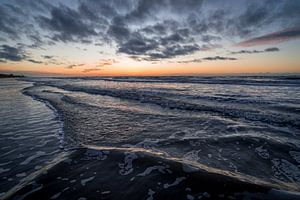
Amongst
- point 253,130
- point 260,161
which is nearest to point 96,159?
point 260,161

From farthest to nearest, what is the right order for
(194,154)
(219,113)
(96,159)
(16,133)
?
(219,113), (16,133), (194,154), (96,159)

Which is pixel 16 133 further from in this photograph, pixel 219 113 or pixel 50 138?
pixel 219 113

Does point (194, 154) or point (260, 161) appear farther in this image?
point (194, 154)

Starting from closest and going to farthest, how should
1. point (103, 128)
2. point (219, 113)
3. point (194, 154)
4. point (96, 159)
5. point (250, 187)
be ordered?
point (250, 187), point (96, 159), point (194, 154), point (103, 128), point (219, 113)

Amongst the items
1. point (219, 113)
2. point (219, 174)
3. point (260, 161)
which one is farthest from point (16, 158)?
point (219, 113)

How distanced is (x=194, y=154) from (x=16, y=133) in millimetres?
6301

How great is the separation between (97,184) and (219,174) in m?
2.33

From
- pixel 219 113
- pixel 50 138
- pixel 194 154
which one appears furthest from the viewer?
pixel 219 113

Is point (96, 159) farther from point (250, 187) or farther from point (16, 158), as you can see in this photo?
point (250, 187)

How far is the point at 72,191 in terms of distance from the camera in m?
3.18

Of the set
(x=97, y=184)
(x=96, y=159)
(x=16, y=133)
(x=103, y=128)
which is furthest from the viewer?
(x=103, y=128)

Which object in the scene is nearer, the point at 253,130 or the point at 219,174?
the point at 219,174

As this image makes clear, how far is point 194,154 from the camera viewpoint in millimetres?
4746

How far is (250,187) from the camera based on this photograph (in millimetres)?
3086
